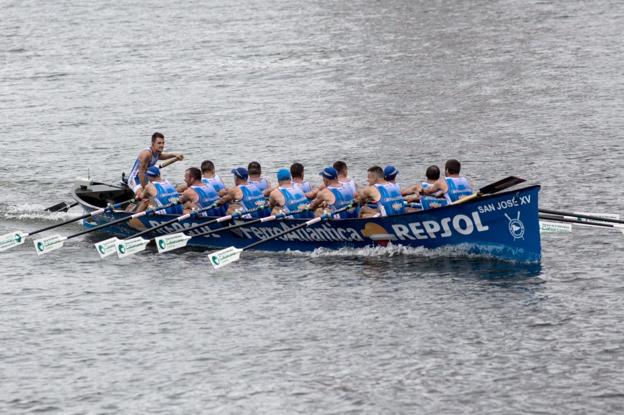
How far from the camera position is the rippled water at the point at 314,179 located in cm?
2616

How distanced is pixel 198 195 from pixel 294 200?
327 centimetres

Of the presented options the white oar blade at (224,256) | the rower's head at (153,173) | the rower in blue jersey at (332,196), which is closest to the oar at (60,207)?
the rower's head at (153,173)

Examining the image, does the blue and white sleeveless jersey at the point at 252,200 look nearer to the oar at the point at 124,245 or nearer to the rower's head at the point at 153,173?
the oar at the point at 124,245

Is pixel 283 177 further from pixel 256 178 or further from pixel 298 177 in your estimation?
pixel 256 178

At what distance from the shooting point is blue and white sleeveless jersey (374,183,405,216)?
109 ft

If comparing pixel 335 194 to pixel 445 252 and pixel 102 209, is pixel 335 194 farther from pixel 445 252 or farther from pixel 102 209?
pixel 102 209

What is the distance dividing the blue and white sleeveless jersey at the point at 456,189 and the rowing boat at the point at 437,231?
4.92 feet

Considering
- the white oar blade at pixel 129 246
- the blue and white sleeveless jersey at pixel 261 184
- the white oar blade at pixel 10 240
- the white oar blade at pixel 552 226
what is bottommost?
the white oar blade at pixel 552 226

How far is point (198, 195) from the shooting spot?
35.8m

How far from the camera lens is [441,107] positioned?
201 feet

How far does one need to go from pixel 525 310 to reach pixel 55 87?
49.9 m

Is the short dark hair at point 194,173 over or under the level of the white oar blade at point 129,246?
over

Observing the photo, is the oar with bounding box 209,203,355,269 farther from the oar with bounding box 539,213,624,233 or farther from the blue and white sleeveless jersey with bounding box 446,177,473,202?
the oar with bounding box 539,213,624,233

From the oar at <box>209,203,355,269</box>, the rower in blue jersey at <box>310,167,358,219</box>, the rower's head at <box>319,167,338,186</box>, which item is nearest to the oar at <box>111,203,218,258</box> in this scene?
the oar at <box>209,203,355,269</box>
